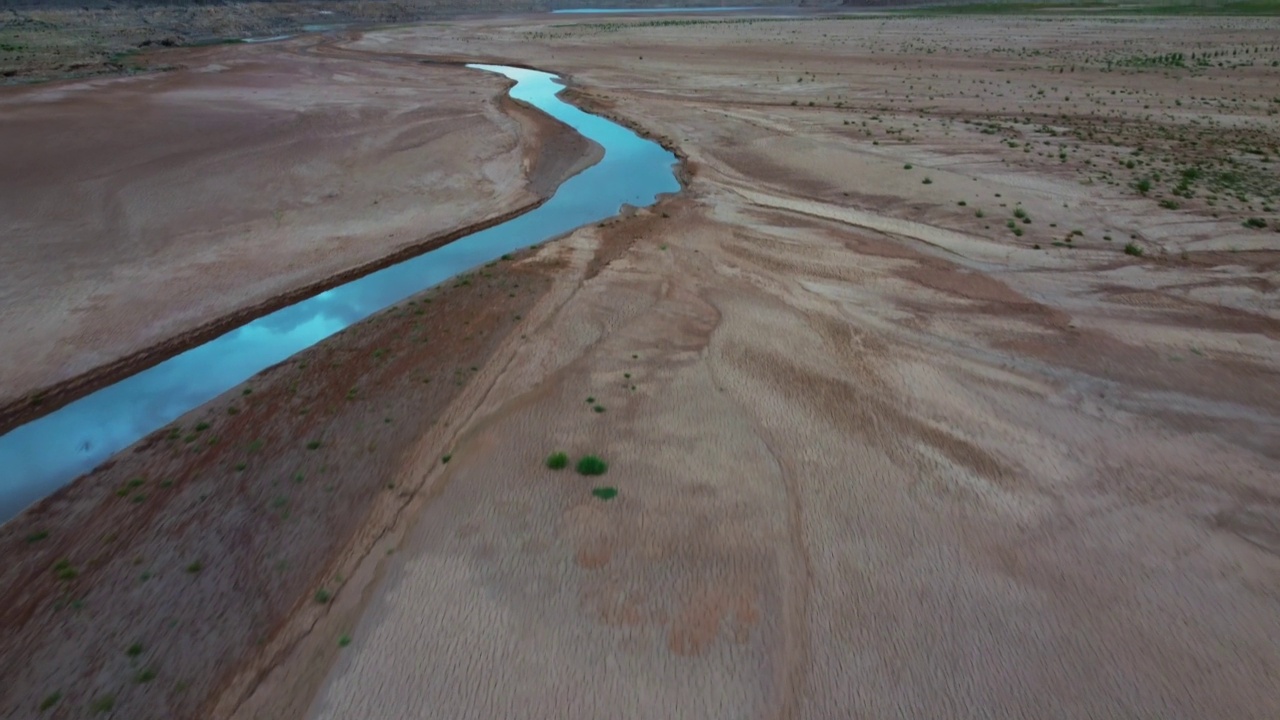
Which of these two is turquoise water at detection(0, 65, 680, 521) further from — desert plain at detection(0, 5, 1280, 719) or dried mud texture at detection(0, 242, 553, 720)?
dried mud texture at detection(0, 242, 553, 720)

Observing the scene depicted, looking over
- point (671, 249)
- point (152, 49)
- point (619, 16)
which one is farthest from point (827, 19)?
point (671, 249)

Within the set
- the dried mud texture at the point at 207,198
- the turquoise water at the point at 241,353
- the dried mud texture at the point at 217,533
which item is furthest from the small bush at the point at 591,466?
the dried mud texture at the point at 207,198

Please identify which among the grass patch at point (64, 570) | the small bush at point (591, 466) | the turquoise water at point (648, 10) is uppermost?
the turquoise water at point (648, 10)

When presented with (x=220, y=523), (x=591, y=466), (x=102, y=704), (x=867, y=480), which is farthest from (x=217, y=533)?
(x=867, y=480)

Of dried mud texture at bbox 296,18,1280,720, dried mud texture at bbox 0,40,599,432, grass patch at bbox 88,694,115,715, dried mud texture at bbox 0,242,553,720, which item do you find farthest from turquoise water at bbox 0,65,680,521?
grass patch at bbox 88,694,115,715

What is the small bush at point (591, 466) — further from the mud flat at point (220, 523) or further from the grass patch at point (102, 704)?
the grass patch at point (102, 704)

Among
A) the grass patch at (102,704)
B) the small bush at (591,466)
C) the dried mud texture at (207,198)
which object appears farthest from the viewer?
the dried mud texture at (207,198)
